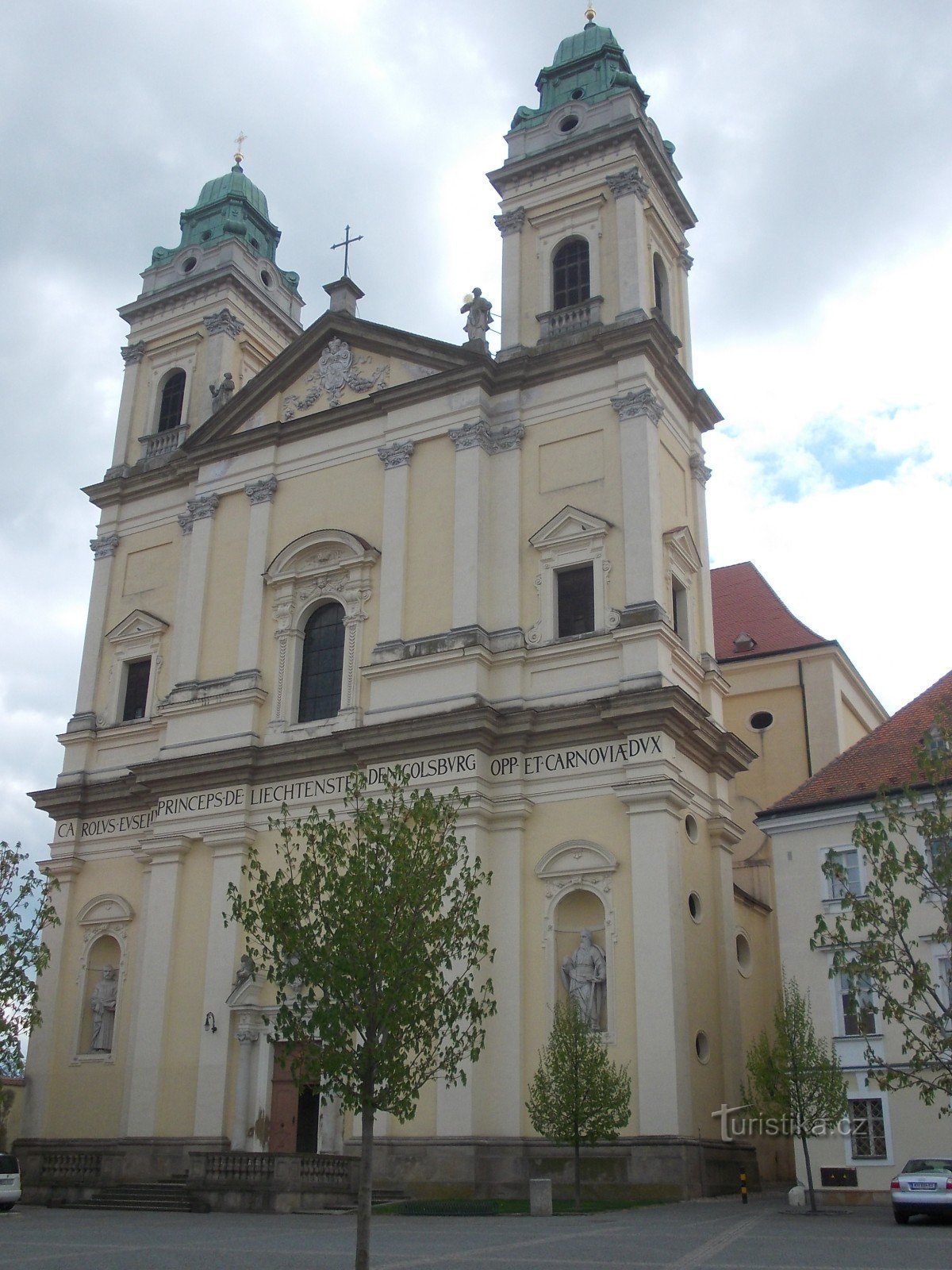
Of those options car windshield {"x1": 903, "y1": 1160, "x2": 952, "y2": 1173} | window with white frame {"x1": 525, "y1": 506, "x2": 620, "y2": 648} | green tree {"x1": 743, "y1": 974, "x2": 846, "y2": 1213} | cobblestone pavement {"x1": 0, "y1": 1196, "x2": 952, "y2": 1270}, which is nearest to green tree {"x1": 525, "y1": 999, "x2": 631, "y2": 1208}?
cobblestone pavement {"x1": 0, "y1": 1196, "x2": 952, "y2": 1270}

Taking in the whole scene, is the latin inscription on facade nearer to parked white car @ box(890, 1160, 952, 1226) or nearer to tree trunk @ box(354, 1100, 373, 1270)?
parked white car @ box(890, 1160, 952, 1226)

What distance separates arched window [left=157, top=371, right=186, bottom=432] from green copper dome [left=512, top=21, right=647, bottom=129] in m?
12.1

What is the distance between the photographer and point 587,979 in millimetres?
Answer: 25266

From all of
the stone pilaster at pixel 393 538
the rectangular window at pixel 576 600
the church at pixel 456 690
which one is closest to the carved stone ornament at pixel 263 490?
the church at pixel 456 690

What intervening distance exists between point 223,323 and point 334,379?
20.9ft

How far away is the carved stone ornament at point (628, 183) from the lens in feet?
105

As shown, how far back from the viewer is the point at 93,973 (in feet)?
105

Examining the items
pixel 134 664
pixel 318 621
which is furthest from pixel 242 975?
pixel 134 664

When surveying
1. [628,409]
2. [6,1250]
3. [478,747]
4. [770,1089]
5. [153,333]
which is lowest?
[6,1250]

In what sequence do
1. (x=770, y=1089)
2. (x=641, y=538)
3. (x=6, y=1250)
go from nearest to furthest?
(x=6, y=1250)
(x=770, y=1089)
(x=641, y=538)

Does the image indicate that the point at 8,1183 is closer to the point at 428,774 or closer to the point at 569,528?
the point at 428,774

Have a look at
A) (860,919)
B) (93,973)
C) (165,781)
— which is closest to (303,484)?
(165,781)

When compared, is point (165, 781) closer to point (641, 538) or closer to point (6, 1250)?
point (641, 538)

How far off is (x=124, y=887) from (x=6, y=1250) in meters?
16.5
